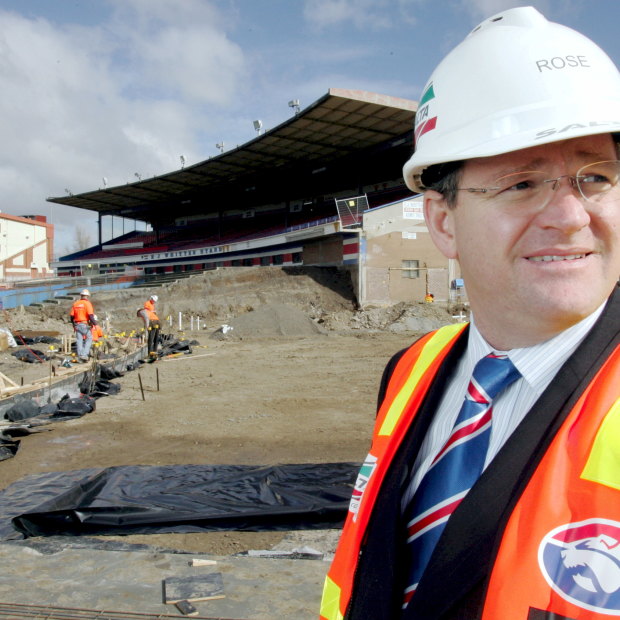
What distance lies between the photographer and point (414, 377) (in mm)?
1562

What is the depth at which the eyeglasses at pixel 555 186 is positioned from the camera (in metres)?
1.07

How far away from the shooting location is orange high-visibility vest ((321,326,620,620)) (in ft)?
2.60

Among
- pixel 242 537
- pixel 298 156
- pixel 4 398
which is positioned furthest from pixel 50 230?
pixel 242 537

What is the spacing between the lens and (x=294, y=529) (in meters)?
4.08

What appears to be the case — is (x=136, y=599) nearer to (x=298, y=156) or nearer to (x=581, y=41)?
(x=581, y=41)

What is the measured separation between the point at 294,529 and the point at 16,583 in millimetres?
2322

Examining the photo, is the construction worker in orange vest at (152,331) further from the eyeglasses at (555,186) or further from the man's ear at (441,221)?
the eyeglasses at (555,186)

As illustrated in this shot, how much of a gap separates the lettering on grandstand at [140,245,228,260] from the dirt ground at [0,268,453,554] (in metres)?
14.8

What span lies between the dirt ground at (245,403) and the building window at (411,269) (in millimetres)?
3379

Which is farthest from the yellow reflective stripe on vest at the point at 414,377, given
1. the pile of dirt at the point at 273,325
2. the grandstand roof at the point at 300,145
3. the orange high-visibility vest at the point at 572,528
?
the grandstand roof at the point at 300,145

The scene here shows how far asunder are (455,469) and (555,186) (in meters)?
0.62

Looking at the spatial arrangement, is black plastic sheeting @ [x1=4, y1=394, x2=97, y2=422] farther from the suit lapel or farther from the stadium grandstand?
the stadium grandstand

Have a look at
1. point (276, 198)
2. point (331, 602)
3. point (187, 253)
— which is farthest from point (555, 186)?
point (187, 253)

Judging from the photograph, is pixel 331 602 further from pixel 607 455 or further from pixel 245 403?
pixel 245 403
